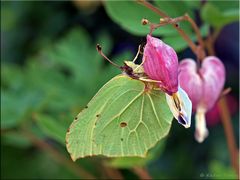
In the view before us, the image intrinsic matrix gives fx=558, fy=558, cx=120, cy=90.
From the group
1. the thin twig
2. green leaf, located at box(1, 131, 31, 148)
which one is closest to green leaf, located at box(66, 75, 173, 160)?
the thin twig

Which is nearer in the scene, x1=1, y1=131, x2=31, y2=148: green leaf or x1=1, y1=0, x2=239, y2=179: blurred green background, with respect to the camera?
x1=1, y1=0, x2=239, y2=179: blurred green background

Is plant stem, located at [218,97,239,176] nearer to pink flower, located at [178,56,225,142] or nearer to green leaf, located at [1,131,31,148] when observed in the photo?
pink flower, located at [178,56,225,142]

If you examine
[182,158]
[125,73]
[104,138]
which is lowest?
[182,158]

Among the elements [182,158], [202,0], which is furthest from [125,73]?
[182,158]

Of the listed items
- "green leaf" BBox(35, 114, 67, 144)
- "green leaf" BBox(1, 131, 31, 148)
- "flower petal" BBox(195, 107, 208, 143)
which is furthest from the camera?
"green leaf" BBox(1, 131, 31, 148)

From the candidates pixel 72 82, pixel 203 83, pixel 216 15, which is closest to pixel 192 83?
pixel 203 83

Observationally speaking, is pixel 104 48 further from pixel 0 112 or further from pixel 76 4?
pixel 0 112
